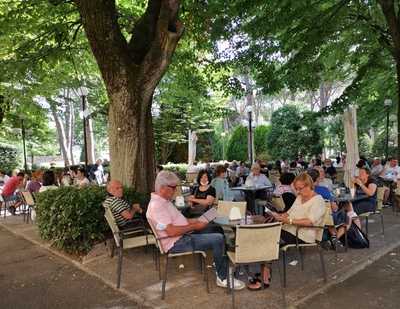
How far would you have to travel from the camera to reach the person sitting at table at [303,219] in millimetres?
→ 4656

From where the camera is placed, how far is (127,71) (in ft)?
21.6

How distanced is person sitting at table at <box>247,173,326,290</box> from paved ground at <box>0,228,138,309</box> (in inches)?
60.2

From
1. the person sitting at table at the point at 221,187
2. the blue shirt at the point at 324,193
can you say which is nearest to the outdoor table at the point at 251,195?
the person sitting at table at the point at 221,187

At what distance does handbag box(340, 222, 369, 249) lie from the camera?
6.11 m

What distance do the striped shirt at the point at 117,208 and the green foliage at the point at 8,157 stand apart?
24.5m

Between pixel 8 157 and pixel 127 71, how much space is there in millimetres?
24585

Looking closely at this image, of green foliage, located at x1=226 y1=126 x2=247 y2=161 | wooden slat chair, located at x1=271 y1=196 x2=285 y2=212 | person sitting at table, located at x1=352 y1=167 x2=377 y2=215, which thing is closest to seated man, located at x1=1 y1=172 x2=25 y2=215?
wooden slat chair, located at x1=271 y1=196 x2=285 y2=212

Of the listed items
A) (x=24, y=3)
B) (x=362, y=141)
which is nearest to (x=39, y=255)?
(x=24, y=3)

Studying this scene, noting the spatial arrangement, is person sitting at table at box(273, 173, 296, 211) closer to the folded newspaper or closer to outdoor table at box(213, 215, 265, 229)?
outdoor table at box(213, 215, 265, 229)

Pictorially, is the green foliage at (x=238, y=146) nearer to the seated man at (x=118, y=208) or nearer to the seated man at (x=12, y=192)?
the seated man at (x=12, y=192)

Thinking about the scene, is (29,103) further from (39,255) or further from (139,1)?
(39,255)

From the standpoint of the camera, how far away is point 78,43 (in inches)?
445

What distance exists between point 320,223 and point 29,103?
483 inches

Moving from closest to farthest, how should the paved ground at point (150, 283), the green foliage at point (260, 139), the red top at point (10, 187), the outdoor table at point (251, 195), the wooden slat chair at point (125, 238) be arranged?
1. the paved ground at point (150, 283)
2. the wooden slat chair at point (125, 238)
3. the outdoor table at point (251, 195)
4. the red top at point (10, 187)
5. the green foliage at point (260, 139)
